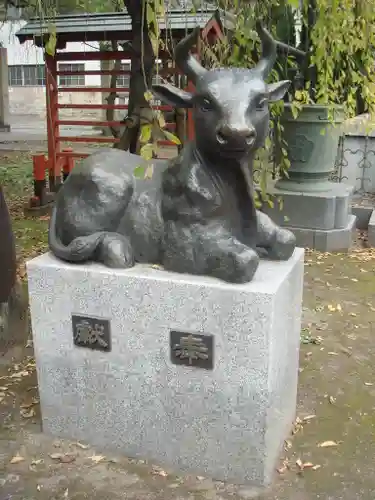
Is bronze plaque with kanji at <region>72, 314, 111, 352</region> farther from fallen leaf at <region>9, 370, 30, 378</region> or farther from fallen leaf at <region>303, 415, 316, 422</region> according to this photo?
fallen leaf at <region>303, 415, 316, 422</region>

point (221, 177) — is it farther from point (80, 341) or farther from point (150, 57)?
point (150, 57)

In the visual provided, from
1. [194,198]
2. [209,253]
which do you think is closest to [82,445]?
[209,253]

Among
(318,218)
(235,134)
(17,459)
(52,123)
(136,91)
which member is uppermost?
(136,91)

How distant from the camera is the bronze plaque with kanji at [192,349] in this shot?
8.53 feet

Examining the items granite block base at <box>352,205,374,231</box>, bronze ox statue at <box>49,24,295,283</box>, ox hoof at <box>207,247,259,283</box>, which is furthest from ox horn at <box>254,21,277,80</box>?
granite block base at <box>352,205,374,231</box>

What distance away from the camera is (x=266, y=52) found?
2617 mm

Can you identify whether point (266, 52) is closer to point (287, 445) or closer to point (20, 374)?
point (287, 445)

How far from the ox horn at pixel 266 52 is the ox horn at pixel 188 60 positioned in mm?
253

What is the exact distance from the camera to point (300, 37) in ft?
23.8

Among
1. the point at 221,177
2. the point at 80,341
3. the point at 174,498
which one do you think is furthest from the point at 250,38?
the point at 174,498

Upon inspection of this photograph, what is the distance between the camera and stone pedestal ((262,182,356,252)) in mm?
6617

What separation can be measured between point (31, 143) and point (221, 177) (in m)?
16.7

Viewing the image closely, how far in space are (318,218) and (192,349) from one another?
4368 millimetres

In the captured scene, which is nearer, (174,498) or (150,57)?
(174,498)
